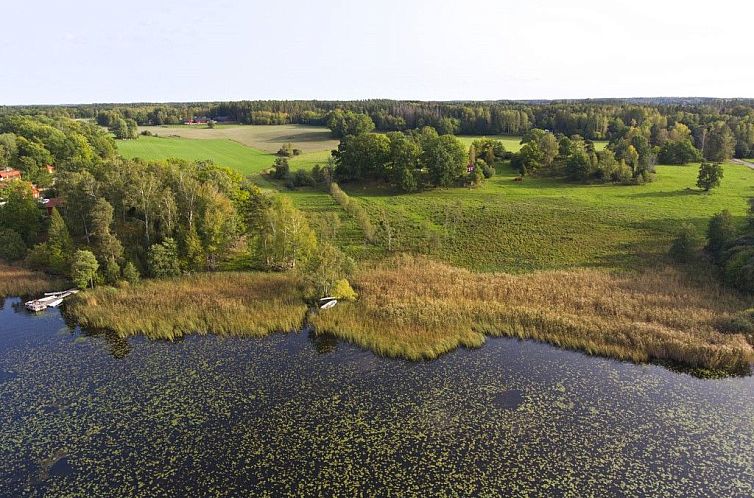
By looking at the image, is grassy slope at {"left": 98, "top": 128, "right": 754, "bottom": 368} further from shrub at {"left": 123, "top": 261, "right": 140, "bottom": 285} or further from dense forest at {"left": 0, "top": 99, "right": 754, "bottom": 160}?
dense forest at {"left": 0, "top": 99, "right": 754, "bottom": 160}

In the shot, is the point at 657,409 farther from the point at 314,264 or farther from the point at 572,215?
the point at 572,215

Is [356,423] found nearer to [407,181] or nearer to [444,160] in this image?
[407,181]

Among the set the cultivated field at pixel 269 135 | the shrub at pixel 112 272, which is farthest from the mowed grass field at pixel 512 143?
the shrub at pixel 112 272

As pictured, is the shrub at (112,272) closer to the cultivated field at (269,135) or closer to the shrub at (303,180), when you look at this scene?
the shrub at (303,180)

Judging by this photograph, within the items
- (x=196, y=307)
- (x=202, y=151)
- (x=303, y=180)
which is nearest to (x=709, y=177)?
(x=303, y=180)

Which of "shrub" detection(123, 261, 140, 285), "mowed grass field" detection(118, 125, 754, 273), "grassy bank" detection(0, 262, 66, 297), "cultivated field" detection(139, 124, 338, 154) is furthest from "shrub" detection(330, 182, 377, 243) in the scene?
"cultivated field" detection(139, 124, 338, 154)
